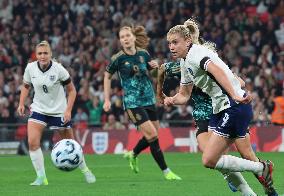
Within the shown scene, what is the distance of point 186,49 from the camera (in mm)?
9531

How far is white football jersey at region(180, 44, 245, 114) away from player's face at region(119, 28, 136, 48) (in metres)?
4.82

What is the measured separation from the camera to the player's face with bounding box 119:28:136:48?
1434cm

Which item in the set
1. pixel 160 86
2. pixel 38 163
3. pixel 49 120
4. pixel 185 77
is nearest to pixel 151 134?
pixel 49 120

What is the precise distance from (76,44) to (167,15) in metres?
2.99

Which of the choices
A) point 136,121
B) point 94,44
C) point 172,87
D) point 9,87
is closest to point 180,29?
point 136,121

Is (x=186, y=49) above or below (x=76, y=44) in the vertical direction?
above

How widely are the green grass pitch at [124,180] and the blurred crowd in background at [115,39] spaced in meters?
4.68

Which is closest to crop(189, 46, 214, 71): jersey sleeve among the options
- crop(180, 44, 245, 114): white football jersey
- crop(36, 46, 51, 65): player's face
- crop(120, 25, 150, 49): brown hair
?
crop(180, 44, 245, 114): white football jersey

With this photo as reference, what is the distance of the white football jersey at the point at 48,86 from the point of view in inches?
523

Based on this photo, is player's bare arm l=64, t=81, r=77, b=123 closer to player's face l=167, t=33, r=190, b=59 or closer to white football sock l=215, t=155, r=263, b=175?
player's face l=167, t=33, r=190, b=59

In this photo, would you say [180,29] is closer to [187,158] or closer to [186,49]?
[186,49]

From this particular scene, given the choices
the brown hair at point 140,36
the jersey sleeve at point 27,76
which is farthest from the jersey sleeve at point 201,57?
the brown hair at point 140,36

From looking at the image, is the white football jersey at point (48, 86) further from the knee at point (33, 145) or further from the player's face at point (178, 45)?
the player's face at point (178, 45)

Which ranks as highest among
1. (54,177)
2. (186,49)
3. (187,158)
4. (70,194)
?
(186,49)
